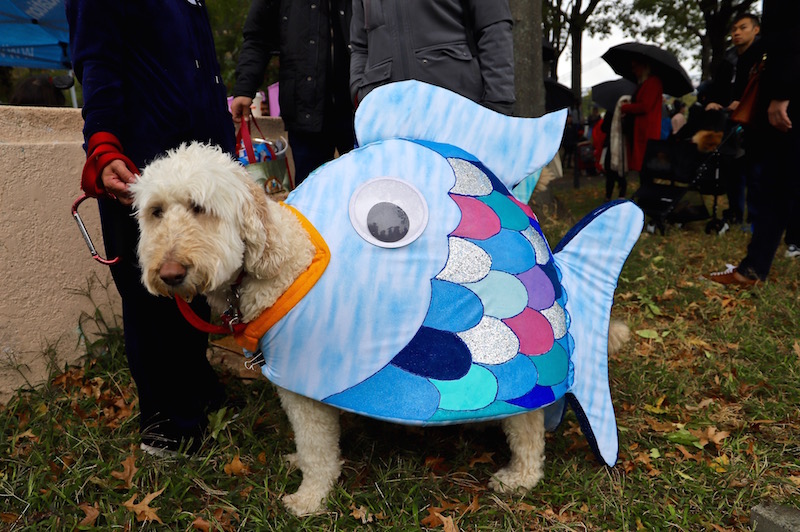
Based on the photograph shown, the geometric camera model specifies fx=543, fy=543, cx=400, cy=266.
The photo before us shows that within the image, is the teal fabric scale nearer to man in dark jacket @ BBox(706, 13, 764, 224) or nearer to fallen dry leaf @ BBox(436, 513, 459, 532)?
fallen dry leaf @ BBox(436, 513, 459, 532)

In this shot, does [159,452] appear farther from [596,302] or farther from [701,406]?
[701,406]

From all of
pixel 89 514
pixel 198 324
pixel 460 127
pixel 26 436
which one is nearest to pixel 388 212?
pixel 460 127

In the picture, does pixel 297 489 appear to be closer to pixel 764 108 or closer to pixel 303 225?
pixel 303 225

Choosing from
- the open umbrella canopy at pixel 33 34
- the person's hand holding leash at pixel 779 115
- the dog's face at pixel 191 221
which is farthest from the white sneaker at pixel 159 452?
the open umbrella canopy at pixel 33 34

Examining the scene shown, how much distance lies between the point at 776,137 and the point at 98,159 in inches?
187

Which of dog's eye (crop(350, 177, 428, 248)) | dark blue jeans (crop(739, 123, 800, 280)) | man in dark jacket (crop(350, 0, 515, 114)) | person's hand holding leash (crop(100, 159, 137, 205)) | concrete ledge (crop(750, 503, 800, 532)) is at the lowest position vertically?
concrete ledge (crop(750, 503, 800, 532))

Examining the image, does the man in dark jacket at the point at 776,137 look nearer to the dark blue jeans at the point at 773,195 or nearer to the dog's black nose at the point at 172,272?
the dark blue jeans at the point at 773,195

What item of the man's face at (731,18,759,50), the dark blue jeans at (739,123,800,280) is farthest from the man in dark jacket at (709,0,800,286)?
the man's face at (731,18,759,50)

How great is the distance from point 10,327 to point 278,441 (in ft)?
5.14

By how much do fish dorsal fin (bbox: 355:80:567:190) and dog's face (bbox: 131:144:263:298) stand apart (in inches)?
27.8

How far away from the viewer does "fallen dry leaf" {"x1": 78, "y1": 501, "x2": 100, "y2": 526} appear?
208 cm

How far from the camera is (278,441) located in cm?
264

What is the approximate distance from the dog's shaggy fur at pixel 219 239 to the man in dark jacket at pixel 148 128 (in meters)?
0.26

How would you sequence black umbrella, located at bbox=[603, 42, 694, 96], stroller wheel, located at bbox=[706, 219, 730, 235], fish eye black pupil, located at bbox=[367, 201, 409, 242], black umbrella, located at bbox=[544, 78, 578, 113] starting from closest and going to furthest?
1. fish eye black pupil, located at bbox=[367, 201, 409, 242]
2. stroller wheel, located at bbox=[706, 219, 730, 235]
3. black umbrella, located at bbox=[603, 42, 694, 96]
4. black umbrella, located at bbox=[544, 78, 578, 113]
